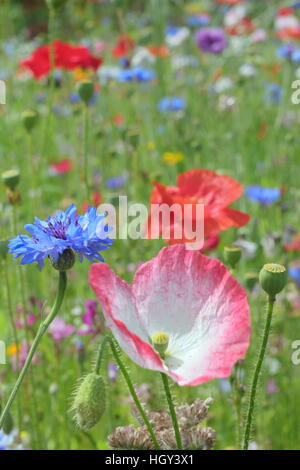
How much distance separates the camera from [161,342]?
0.66 metres

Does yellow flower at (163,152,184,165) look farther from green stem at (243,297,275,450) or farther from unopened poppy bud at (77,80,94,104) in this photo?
green stem at (243,297,275,450)

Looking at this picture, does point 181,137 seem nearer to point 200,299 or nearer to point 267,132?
point 267,132

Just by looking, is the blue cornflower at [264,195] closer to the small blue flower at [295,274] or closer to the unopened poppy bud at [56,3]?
the small blue flower at [295,274]

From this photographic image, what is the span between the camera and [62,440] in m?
1.25

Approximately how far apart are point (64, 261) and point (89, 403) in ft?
0.43

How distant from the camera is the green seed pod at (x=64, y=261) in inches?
24.4

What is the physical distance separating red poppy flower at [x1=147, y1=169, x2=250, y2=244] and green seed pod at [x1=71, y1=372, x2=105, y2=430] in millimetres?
268

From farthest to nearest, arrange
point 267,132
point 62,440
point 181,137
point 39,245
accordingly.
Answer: point 267,132 < point 181,137 < point 62,440 < point 39,245

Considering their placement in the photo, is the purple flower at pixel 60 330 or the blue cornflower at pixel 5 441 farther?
the purple flower at pixel 60 330

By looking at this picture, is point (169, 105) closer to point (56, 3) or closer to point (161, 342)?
point (56, 3)

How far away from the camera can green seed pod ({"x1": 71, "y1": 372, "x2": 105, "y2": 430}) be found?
0.63 metres

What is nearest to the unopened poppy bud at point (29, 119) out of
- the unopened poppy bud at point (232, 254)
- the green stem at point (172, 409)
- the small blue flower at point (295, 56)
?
the unopened poppy bud at point (232, 254)
